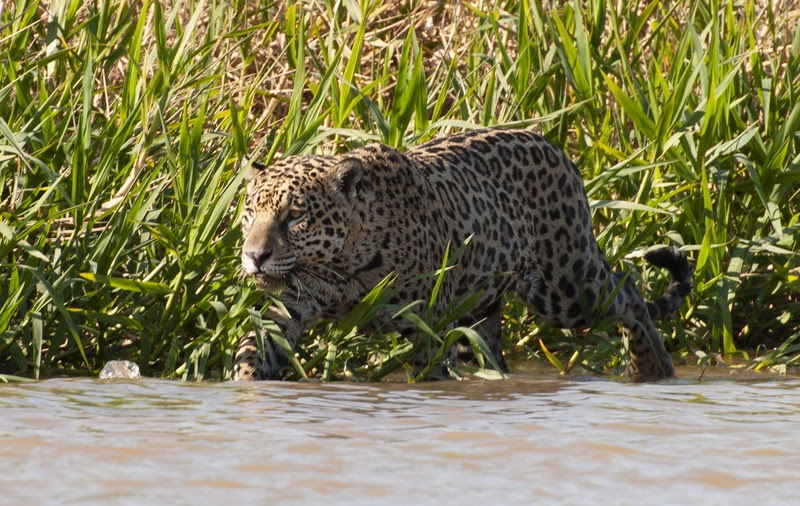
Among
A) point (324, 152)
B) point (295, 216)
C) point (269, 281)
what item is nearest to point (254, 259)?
point (269, 281)

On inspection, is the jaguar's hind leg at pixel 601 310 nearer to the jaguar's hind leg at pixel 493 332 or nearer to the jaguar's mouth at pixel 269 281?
the jaguar's hind leg at pixel 493 332

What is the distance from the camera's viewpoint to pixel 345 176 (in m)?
4.77

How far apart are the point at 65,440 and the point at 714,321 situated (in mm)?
3150

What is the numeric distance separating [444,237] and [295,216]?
61 cm

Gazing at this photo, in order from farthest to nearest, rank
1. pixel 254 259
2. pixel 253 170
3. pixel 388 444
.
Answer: pixel 253 170
pixel 254 259
pixel 388 444

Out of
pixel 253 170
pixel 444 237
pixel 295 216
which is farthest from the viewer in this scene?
pixel 444 237

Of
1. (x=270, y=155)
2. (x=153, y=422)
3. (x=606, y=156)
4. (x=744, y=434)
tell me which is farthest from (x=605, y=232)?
(x=153, y=422)

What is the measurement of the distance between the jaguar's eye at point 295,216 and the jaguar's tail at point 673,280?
155 cm

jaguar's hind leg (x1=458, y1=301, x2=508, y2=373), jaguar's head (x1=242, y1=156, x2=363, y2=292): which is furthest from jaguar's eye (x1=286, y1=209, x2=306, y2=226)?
jaguar's hind leg (x1=458, y1=301, x2=508, y2=373)

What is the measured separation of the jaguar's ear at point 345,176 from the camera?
4.76m

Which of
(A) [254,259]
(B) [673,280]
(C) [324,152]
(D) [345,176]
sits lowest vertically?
(A) [254,259]

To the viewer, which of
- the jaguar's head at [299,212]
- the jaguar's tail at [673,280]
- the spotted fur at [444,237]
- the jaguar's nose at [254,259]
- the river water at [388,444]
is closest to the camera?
the river water at [388,444]

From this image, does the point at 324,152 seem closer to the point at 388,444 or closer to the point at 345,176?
the point at 345,176

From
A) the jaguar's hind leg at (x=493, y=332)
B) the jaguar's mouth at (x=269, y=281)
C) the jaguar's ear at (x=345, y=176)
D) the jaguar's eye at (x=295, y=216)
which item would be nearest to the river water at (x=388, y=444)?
the jaguar's mouth at (x=269, y=281)
